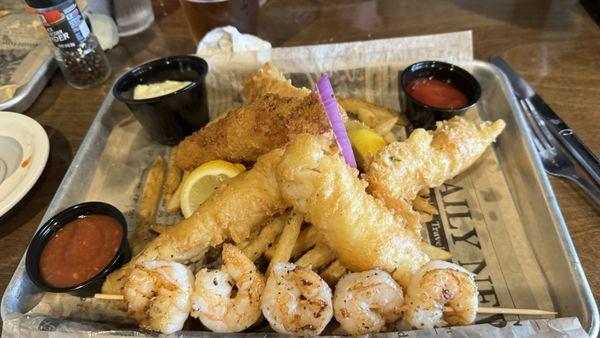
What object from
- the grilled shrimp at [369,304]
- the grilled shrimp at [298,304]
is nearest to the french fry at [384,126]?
the grilled shrimp at [369,304]

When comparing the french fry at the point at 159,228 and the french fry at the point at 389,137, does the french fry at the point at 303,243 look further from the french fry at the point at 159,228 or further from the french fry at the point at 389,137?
the french fry at the point at 389,137

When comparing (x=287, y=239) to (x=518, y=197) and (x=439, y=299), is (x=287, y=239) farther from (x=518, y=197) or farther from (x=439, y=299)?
(x=518, y=197)

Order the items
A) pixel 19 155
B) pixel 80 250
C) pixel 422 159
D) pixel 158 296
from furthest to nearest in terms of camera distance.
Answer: pixel 19 155 → pixel 422 159 → pixel 80 250 → pixel 158 296

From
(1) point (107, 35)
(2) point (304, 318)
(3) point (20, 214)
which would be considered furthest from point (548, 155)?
(1) point (107, 35)

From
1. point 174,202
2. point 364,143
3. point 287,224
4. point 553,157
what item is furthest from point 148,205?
point 553,157

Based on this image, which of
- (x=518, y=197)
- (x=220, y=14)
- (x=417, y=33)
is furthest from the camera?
(x=417, y=33)

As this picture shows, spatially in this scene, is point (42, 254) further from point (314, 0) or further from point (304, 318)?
point (314, 0)

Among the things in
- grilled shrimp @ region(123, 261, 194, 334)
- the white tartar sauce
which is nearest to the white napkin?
the white tartar sauce
